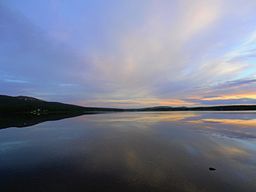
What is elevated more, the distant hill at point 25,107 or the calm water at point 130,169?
the distant hill at point 25,107

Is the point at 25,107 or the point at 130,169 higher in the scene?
the point at 25,107

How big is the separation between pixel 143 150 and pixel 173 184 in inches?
260

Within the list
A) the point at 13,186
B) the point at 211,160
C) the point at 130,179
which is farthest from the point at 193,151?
the point at 13,186

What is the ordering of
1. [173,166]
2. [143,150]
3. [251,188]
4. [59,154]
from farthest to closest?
[143,150] → [59,154] → [173,166] → [251,188]

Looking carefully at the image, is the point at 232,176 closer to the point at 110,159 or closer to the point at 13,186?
the point at 110,159

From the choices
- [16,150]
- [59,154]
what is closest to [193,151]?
[59,154]

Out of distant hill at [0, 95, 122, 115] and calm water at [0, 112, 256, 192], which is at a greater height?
distant hill at [0, 95, 122, 115]

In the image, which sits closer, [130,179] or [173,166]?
[130,179]

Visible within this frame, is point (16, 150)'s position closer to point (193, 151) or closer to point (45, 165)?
point (45, 165)

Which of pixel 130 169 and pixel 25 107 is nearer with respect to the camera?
pixel 130 169

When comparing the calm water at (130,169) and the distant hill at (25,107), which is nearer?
the calm water at (130,169)

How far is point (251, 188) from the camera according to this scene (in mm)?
8031

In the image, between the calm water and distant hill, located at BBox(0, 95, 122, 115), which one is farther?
distant hill, located at BBox(0, 95, 122, 115)

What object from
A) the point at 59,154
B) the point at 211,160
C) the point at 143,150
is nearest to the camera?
the point at 211,160
